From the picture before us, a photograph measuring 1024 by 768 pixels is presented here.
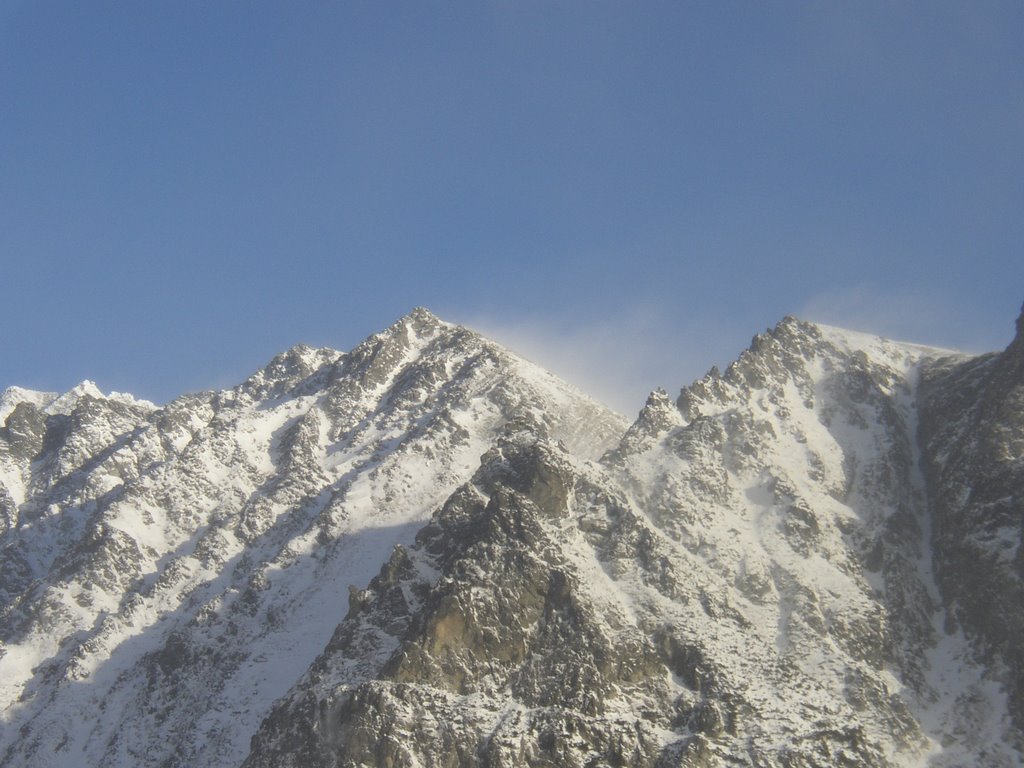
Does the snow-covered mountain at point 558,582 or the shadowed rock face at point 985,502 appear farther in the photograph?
the shadowed rock face at point 985,502

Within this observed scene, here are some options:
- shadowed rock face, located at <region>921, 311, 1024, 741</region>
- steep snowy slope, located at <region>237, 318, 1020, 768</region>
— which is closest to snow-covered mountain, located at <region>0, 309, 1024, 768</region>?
steep snowy slope, located at <region>237, 318, 1020, 768</region>

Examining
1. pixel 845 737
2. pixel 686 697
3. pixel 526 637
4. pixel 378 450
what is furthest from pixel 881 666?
pixel 378 450

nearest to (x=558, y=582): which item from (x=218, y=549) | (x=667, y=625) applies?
(x=667, y=625)

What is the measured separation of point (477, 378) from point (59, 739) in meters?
80.7

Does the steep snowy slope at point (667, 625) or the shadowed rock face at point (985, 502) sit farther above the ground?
the shadowed rock face at point (985, 502)

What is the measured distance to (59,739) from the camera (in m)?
137

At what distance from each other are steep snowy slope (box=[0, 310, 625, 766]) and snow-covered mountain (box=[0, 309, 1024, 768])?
42cm

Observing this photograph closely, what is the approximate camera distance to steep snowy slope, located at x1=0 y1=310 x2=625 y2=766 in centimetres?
13738

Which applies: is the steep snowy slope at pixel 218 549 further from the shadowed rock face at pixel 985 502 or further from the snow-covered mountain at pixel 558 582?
the shadowed rock face at pixel 985 502

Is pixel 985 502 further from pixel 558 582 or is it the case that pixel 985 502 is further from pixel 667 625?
pixel 558 582

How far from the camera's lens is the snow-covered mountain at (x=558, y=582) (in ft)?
349

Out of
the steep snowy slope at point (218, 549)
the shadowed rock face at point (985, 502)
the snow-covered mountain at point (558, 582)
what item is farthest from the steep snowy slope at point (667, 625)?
the steep snowy slope at point (218, 549)

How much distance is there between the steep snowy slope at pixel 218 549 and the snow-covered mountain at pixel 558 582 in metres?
0.42

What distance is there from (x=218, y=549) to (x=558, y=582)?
61713 millimetres
